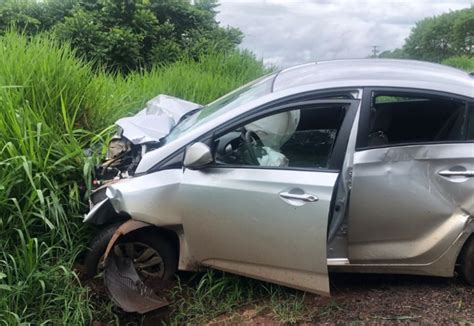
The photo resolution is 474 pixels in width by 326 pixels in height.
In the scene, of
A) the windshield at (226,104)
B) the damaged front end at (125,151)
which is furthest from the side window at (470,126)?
the damaged front end at (125,151)

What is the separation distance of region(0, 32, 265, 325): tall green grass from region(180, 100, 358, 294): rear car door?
3.12ft

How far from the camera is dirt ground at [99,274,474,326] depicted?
10.7 feet

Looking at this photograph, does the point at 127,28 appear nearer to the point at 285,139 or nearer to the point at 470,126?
the point at 285,139

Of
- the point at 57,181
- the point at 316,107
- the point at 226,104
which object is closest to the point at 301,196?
the point at 316,107

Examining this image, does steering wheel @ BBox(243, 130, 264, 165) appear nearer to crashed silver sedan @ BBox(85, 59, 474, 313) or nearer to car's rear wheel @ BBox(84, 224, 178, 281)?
crashed silver sedan @ BBox(85, 59, 474, 313)

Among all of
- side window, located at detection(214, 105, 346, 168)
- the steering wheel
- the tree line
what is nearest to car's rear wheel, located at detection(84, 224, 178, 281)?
side window, located at detection(214, 105, 346, 168)

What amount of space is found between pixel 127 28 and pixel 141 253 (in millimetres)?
6590

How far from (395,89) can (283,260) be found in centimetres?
135

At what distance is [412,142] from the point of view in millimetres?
3385

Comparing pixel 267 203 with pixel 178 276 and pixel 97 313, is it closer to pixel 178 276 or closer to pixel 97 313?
pixel 178 276

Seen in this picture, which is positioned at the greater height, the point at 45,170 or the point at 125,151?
the point at 125,151

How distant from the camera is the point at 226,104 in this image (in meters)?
3.84

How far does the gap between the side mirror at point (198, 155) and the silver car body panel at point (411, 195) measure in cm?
95

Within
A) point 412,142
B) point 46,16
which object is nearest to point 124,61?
point 46,16
